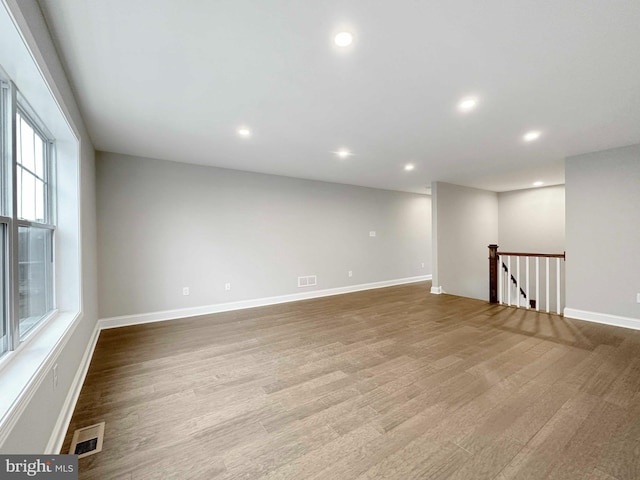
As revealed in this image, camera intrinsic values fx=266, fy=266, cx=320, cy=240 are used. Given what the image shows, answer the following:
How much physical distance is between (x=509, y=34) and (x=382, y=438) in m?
2.68

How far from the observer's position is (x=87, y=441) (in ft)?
5.59

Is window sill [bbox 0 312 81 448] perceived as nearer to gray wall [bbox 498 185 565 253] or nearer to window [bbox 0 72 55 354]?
window [bbox 0 72 55 354]

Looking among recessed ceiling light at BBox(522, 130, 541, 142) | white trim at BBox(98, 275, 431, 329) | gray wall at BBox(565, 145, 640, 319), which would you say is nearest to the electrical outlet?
white trim at BBox(98, 275, 431, 329)

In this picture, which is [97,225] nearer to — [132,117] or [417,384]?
[132,117]

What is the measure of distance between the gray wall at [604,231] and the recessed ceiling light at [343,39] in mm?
4497

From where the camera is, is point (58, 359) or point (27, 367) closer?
point (27, 367)

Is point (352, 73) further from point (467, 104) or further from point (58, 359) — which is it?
point (58, 359)

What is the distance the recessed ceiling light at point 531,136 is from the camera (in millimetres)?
3266

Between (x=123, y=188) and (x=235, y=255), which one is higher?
(x=123, y=188)

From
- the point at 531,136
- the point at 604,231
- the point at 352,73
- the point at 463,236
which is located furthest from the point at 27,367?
the point at 463,236

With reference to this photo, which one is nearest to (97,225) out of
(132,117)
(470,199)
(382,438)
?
(132,117)

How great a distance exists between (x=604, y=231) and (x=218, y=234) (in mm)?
6031

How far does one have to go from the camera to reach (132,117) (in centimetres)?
283

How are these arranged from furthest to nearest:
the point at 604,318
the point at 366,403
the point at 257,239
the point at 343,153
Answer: the point at 257,239 → the point at 343,153 → the point at 604,318 → the point at 366,403
